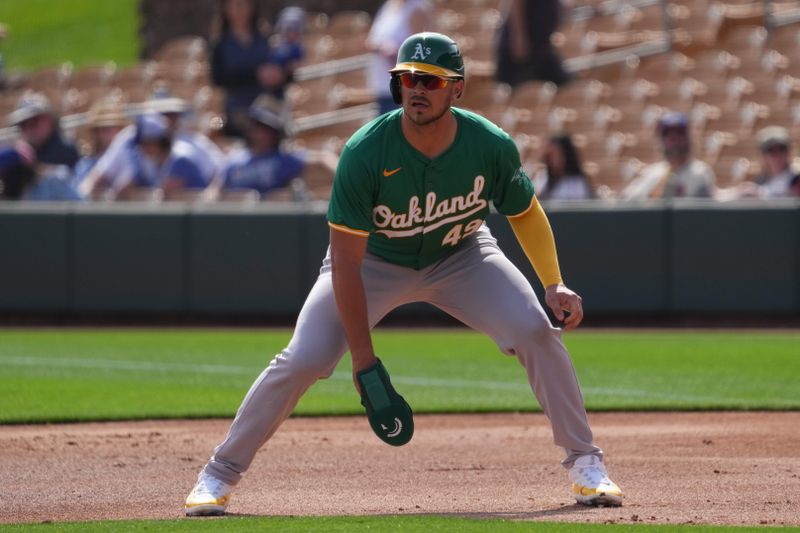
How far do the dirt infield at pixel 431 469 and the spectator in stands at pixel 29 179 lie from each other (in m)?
5.96

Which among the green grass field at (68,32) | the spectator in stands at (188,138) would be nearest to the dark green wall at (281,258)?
the spectator in stands at (188,138)

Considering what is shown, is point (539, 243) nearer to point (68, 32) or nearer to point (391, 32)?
point (391, 32)

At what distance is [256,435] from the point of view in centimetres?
500

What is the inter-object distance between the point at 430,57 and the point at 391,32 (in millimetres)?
8361

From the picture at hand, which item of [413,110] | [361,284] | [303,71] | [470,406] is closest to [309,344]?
[361,284]

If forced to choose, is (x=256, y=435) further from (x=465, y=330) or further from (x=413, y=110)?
(x=465, y=330)

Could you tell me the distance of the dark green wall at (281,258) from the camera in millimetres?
12375

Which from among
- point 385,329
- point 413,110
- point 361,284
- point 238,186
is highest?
point 413,110

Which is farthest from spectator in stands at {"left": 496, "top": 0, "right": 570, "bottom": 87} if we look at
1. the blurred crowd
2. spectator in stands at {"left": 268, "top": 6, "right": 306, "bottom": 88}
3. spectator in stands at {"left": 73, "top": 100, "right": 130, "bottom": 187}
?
spectator in stands at {"left": 73, "top": 100, "right": 130, "bottom": 187}

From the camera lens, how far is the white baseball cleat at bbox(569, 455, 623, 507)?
16.5 ft

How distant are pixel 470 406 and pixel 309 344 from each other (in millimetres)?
3418

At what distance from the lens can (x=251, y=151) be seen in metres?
13.1

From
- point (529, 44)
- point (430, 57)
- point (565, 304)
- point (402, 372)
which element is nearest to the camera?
point (430, 57)

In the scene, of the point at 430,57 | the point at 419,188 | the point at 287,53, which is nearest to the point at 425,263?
the point at 419,188
